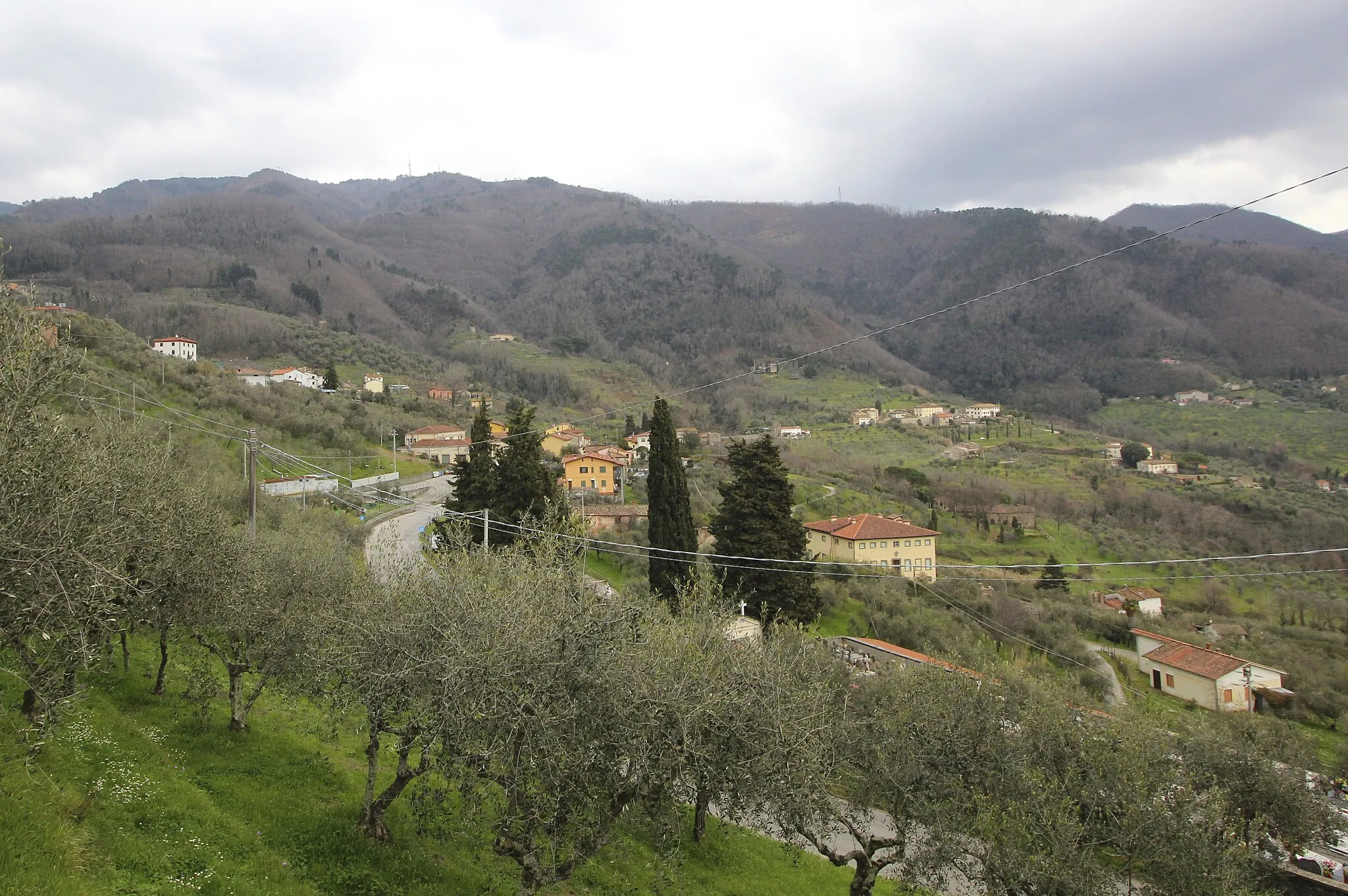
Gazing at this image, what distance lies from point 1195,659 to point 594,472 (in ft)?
129

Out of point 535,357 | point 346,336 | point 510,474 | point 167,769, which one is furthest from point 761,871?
point 535,357

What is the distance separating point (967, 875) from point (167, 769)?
38.6 feet

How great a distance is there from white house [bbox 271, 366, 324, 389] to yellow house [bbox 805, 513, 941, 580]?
183 feet

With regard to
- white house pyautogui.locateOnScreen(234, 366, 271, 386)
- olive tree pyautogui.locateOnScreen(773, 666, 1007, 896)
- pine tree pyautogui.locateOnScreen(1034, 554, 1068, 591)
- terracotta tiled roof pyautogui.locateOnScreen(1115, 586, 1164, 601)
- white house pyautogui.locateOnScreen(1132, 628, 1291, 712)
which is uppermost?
white house pyautogui.locateOnScreen(234, 366, 271, 386)

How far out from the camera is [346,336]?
4525 inches

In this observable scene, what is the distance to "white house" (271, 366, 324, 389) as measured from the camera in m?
73.6

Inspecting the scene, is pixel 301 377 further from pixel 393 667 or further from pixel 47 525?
pixel 47 525

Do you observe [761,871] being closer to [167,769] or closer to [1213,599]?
[167,769]

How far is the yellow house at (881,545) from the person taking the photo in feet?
144

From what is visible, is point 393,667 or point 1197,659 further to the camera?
point 1197,659

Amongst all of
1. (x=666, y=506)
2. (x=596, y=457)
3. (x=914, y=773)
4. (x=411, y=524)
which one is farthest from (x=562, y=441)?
(x=914, y=773)

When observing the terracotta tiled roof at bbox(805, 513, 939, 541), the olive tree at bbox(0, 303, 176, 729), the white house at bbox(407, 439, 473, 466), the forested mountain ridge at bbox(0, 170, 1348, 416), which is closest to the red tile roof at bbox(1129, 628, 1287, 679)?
the terracotta tiled roof at bbox(805, 513, 939, 541)

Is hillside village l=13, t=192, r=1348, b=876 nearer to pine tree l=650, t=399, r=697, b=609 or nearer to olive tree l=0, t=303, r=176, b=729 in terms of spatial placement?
pine tree l=650, t=399, r=697, b=609

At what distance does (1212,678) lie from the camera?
1236 inches
